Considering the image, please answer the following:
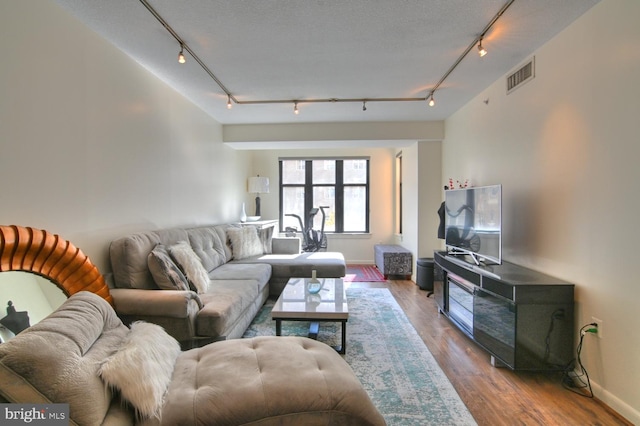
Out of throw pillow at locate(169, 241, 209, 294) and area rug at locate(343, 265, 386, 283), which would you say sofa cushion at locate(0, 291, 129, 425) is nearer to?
throw pillow at locate(169, 241, 209, 294)

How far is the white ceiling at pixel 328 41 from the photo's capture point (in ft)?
6.52

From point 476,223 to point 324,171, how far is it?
410 centimetres

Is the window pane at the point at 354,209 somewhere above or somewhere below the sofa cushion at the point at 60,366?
above

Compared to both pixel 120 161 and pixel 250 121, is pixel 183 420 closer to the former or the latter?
pixel 120 161

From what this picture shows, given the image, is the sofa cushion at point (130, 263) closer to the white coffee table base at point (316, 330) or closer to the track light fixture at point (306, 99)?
the white coffee table base at point (316, 330)

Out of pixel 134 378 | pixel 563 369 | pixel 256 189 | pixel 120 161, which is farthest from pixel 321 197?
pixel 134 378

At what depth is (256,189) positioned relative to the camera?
240 inches

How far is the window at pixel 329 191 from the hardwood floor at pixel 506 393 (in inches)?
153

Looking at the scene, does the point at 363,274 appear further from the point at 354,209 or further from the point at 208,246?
the point at 208,246

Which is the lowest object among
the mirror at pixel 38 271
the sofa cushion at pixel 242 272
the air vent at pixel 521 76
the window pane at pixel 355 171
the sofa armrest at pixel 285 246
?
Answer: the sofa cushion at pixel 242 272

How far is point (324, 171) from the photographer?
21.8 ft

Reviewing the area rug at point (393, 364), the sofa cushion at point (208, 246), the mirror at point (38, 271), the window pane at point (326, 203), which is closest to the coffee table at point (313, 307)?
the area rug at point (393, 364)

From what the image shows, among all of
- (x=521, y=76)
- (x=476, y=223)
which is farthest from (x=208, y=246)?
(x=521, y=76)

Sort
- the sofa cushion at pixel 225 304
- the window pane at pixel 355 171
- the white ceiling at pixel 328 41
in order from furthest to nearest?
1. the window pane at pixel 355 171
2. the sofa cushion at pixel 225 304
3. the white ceiling at pixel 328 41
